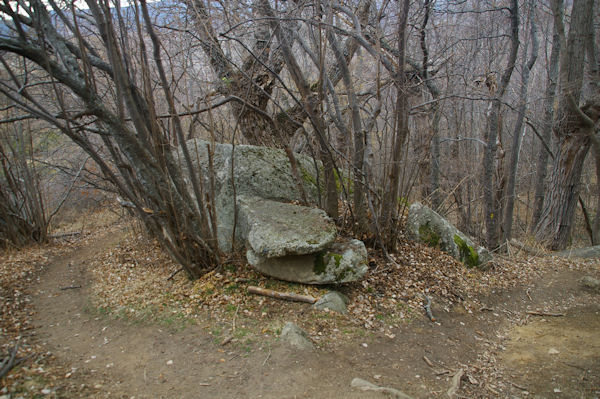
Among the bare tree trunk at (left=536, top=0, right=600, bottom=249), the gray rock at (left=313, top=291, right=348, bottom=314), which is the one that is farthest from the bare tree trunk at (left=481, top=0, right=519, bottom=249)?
the gray rock at (left=313, top=291, right=348, bottom=314)

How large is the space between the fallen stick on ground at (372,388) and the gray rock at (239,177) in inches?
96.1

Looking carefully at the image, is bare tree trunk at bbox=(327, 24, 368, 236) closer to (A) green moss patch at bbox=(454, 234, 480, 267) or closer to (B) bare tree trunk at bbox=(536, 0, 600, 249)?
(A) green moss patch at bbox=(454, 234, 480, 267)

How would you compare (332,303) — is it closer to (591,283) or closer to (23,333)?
(23,333)

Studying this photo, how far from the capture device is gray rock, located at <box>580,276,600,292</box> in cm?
494

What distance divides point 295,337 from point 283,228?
1.27 m

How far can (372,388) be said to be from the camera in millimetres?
2740

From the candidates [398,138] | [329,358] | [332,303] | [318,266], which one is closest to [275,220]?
[318,266]

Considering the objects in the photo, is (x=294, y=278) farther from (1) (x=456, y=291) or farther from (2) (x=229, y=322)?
(1) (x=456, y=291)

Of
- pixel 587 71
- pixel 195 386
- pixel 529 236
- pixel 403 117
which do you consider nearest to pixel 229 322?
pixel 195 386

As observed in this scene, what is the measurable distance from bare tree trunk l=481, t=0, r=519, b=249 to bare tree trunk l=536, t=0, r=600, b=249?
0.83m

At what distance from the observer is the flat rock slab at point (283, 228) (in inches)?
154

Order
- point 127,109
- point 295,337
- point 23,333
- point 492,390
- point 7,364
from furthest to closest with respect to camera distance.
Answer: point 127,109 → point 23,333 → point 295,337 → point 492,390 → point 7,364

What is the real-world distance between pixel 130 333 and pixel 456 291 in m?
4.02

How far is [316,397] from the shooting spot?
2.70 metres
